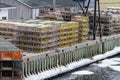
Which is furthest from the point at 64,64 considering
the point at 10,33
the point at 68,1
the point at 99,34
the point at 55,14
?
the point at 68,1

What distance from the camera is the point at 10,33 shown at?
2733cm

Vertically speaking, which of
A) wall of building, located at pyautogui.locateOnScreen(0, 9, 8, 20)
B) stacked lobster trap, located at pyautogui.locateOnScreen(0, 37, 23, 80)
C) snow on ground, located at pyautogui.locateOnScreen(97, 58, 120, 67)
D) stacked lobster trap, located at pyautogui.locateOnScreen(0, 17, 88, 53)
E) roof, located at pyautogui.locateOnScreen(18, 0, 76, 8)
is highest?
roof, located at pyautogui.locateOnScreen(18, 0, 76, 8)

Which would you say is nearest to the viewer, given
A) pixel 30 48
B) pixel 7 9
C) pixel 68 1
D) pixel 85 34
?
pixel 30 48

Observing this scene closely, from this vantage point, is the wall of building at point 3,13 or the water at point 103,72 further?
the wall of building at point 3,13

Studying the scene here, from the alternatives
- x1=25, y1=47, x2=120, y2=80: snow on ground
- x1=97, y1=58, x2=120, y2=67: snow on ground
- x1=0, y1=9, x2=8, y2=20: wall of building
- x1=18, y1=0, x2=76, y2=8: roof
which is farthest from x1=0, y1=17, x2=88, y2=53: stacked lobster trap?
x1=18, y1=0, x2=76, y2=8: roof

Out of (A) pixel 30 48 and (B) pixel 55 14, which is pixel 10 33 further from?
(B) pixel 55 14

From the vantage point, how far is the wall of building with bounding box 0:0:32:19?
121ft

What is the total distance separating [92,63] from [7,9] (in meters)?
9.25

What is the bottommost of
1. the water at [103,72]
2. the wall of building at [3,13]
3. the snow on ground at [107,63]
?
the water at [103,72]

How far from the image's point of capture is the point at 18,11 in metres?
38.0

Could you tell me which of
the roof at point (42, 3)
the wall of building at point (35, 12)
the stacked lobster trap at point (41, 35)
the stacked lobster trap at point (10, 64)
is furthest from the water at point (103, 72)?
the roof at point (42, 3)

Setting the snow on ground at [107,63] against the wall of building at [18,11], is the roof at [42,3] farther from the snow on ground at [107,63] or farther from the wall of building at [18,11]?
the snow on ground at [107,63]

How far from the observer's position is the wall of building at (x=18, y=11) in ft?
121

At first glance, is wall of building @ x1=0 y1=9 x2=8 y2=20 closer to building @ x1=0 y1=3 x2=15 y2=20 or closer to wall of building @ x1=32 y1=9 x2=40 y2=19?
building @ x1=0 y1=3 x2=15 y2=20
